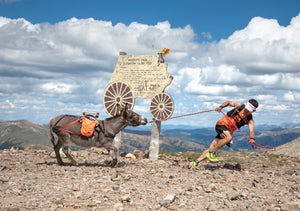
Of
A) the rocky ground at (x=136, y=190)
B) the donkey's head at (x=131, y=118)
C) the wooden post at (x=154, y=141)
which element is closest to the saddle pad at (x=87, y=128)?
the donkey's head at (x=131, y=118)

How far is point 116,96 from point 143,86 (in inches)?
60.5

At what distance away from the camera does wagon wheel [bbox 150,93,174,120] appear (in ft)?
44.7

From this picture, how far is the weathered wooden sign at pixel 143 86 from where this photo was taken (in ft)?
45.3

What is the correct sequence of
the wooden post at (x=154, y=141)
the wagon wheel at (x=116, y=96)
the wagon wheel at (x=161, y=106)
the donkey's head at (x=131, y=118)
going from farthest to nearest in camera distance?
the wagon wheel at (x=116, y=96)
the wooden post at (x=154, y=141)
the wagon wheel at (x=161, y=106)
the donkey's head at (x=131, y=118)

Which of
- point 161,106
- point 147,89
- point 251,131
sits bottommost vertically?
point 251,131

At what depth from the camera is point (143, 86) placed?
47.0 feet

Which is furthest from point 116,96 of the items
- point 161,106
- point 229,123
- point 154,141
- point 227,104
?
point 229,123

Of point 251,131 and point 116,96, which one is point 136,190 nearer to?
point 251,131

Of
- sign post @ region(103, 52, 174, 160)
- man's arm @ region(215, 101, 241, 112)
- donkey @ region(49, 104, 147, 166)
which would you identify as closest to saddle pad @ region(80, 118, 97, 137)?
donkey @ region(49, 104, 147, 166)

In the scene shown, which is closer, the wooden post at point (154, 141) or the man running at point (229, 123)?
the man running at point (229, 123)

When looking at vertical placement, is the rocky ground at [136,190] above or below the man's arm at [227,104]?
below

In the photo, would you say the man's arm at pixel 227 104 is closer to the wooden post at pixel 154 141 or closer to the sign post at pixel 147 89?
the sign post at pixel 147 89

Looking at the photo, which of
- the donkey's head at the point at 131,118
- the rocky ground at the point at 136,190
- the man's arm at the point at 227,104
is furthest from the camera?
the donkey's head at the point at 131,118

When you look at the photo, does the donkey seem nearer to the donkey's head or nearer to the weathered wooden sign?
the donkey's head
